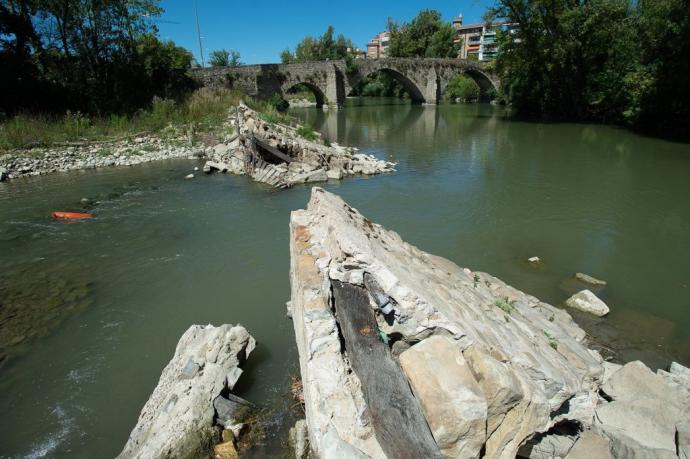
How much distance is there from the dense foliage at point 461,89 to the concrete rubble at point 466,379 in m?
47.6

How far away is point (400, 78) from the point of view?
43.0 m

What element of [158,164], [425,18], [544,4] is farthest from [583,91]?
[425,18]

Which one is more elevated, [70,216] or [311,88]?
[311,88]

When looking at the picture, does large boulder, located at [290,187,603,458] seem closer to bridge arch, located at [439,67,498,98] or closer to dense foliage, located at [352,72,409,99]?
bridge arch, located at [439,67,498,98]

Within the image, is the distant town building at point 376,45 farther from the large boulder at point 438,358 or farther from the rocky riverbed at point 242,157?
the large boulder at point 438,358

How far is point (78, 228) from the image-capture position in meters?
8.92

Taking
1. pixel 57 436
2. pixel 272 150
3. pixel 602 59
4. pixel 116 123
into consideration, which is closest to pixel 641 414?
pixel 57 436

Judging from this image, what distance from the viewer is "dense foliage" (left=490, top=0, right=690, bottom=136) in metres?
18.3

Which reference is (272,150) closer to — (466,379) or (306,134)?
(306,134)

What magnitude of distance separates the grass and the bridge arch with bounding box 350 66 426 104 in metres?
19.2

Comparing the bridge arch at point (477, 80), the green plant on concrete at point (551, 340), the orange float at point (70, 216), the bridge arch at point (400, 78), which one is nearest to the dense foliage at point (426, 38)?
the bridge arch at point (477, 80)

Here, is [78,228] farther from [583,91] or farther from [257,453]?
[583,91]

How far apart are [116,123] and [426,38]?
5226 cm

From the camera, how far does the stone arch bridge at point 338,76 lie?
98.4ft
